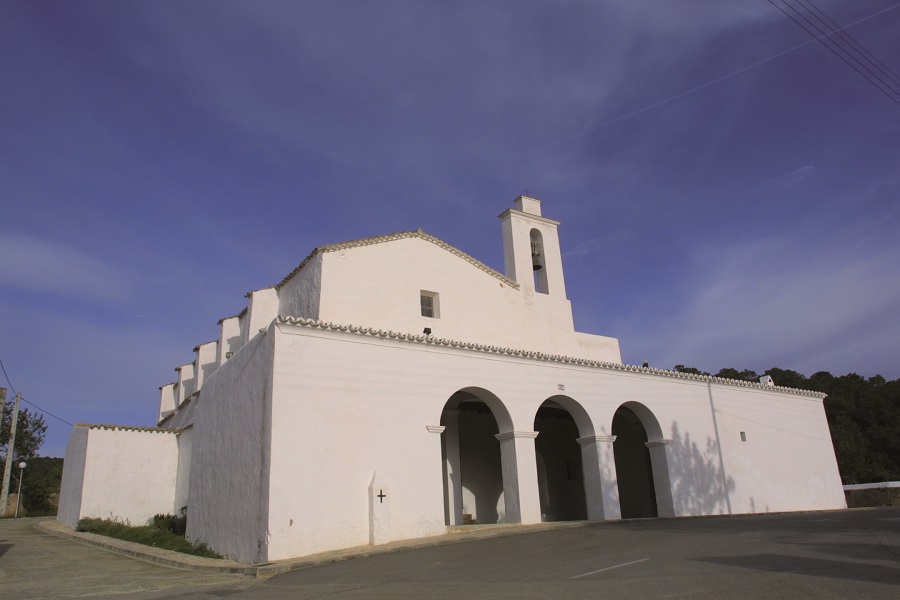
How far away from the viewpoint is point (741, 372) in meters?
41.2

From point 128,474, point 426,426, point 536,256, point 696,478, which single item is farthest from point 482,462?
point 128,474

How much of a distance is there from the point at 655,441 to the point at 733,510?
347 centimetres

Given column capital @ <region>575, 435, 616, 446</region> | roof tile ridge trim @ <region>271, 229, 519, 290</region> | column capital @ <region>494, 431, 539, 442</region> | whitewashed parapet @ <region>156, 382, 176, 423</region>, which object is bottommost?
column capital @ <region>575, 435, 616, 446</region>

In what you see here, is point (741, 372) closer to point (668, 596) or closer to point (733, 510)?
point (733, 510)

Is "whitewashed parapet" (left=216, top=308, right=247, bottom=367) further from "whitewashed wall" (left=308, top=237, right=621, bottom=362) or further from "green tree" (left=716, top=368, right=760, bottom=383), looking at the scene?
"green tree" (left=716, top=368, right=760, bottom=383)

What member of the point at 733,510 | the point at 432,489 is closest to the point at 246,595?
the point at 432,489

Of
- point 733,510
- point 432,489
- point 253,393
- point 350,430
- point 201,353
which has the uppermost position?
point 201,353

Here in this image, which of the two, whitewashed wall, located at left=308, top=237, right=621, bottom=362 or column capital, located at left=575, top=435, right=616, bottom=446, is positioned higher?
whitewashed wall, located at left=308, top=237, right=621, bottom=362

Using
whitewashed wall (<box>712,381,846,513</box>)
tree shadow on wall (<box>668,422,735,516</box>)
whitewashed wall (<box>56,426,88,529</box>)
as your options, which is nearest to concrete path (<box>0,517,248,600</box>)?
whitewashed wall (<box>56,426,88,529</box>)

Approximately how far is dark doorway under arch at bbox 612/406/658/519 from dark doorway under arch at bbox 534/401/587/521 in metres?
1.46

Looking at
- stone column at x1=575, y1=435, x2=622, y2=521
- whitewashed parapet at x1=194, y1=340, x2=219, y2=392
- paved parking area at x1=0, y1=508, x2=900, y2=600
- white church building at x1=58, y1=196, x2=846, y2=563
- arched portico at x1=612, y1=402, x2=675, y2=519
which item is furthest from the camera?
whitewashed parapet at x1=194, y1=340, x2=219, y2=392

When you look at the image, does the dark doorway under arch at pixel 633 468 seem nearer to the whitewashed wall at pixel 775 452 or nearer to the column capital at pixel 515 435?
the whitewashed wall at pixel 775 452

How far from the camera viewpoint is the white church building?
37.2 ft

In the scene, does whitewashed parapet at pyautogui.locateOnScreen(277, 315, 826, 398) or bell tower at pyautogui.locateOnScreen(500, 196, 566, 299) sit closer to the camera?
whitewashed parapet at pyautogui.locateOnScreen(277, 315, 826, 398)
